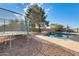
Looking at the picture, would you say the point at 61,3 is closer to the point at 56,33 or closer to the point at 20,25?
the point at 56,33

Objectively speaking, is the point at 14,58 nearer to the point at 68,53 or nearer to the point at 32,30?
the point at 32,30

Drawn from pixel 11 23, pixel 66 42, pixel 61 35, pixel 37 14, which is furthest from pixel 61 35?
pixel 11 23

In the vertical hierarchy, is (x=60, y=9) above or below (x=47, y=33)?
above

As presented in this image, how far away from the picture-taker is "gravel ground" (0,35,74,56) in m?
3.48

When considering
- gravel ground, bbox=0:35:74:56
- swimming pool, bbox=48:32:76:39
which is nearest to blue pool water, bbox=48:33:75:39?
swimming pool, bbox=48:32:76:39

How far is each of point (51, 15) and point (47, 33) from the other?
266 mm

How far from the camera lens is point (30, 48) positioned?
3.51m

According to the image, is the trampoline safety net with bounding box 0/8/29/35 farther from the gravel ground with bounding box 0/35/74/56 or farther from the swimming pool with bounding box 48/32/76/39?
the swimming pool with bounding box 48/32/76/39

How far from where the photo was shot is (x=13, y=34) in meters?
3.50

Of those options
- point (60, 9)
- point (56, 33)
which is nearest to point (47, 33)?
point (56, 33)

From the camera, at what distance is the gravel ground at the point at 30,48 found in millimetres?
3480

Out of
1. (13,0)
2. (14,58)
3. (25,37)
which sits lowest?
(14,58)

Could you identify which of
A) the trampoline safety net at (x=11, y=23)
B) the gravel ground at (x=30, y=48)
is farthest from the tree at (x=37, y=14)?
the gravel ground at (x=30, y=48)

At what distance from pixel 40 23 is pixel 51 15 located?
0.64ft
